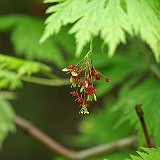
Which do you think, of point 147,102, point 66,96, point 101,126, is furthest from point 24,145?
point 147,102

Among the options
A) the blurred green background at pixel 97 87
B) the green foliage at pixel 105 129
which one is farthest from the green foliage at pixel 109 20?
the green foliage at pixel 105 129

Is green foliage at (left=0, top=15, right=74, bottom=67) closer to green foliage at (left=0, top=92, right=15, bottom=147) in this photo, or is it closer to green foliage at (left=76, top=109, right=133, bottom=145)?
green foliage at (left=0, top=92, right=15, bottom=147)

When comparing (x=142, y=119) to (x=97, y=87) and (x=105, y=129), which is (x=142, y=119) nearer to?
(x=97, y=87)

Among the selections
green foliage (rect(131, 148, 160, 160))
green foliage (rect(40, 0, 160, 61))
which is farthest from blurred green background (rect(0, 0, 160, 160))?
green foliage (rect(131, 148, 160, 160))

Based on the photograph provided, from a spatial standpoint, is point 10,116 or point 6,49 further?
point 6,49

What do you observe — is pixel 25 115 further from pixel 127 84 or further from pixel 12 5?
A: pixel 127 84

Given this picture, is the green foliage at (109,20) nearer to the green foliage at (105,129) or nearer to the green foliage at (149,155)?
the green foliage at (149,155)
